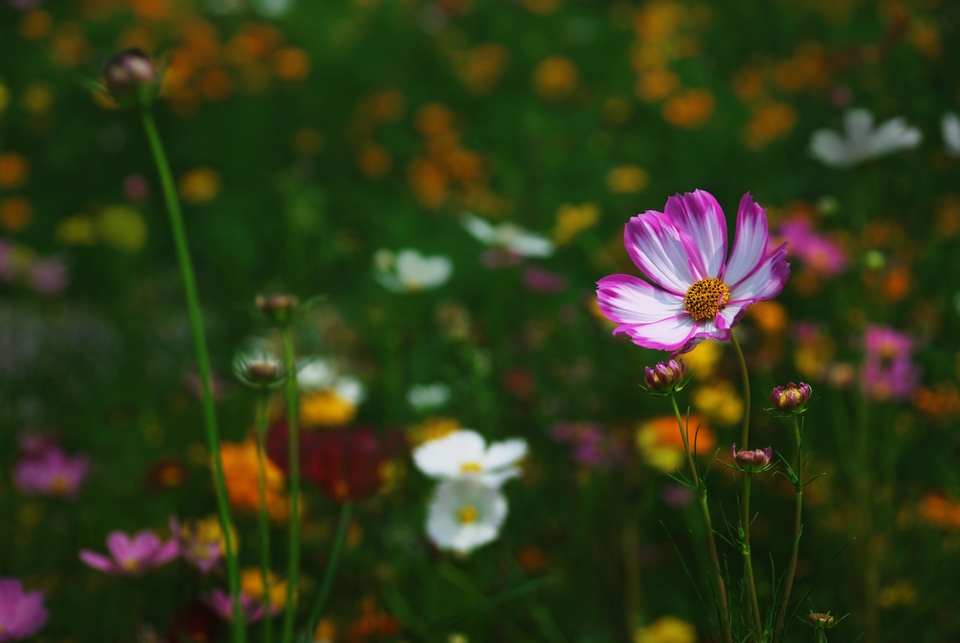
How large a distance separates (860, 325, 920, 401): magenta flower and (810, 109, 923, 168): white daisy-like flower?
238mm

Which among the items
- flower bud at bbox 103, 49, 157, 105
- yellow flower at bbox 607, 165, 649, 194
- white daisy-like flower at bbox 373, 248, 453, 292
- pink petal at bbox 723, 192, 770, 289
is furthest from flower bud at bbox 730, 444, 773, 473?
yellow flower at bbox 607, 165, 649, 194

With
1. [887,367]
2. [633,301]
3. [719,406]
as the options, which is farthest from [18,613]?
[887,367]

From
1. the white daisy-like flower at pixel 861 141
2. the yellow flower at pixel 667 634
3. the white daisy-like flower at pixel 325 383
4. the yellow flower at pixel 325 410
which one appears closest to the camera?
the yellow flower at pixel 667 634

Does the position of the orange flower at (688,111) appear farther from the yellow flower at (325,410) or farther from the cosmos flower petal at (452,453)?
the cosmos flower petal at (452,453)

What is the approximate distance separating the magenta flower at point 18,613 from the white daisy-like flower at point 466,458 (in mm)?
360

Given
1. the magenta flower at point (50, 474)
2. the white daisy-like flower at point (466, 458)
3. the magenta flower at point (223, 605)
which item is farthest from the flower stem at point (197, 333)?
the magenta flower at point (50, 474)

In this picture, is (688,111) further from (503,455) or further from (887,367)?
(503,455)

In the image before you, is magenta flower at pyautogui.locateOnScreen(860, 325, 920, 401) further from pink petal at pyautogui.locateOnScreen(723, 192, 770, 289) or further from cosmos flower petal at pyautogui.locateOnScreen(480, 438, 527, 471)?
pink petal at pyautogui.locateOnScreen(723, 192, 770, 289)

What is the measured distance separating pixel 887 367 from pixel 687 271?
79 centimetres

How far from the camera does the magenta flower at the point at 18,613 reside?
0.66 m

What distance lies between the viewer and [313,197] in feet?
5.80

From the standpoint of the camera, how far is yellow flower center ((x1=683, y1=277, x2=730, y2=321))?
1.50 feet

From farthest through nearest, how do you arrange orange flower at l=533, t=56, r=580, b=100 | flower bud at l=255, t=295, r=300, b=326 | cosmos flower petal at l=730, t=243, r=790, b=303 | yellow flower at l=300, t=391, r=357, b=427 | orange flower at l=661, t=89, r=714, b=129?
orange flower at l=533, t=56, r=580, b=100 → orange flower at l=661, t=89, r=714, b=129 → yellow flower at l=300, t=391, r=357, b=427 → flower bud at l=255, t=295, r=300, b=326 → cosmos flower petal at l=730, t=243, r=790, b=303

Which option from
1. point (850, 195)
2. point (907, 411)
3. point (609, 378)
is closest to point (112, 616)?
point (609, 378)
